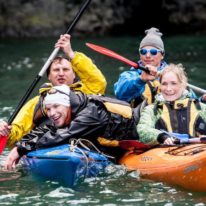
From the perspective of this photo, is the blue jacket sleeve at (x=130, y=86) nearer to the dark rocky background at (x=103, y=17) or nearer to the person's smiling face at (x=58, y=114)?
the person's smiling face at (x=58, y=114)

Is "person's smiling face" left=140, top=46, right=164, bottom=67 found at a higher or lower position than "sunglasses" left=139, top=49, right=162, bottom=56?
lower

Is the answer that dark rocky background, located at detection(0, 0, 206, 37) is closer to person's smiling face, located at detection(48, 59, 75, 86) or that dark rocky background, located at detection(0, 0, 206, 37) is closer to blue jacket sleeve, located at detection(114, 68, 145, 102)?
blue jacket sleeve, located at detection(114, 68, 145, 102)

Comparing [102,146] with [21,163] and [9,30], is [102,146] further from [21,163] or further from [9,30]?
[9,30]

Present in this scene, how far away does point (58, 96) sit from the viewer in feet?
18.6

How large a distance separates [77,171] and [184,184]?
93 centimetres

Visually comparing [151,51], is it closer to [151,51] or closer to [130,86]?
[151,51]

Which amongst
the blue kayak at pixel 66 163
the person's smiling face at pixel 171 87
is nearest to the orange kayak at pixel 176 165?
the blue kayak at pixel 66 163

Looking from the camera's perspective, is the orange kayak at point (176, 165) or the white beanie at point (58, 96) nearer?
the orange kayak at point (176, 165)

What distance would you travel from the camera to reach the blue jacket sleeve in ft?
21.9

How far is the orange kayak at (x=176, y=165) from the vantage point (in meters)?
4.99

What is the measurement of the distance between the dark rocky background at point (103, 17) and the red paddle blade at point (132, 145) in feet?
60.8

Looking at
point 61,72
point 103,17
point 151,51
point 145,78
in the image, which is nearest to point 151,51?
point 151,51

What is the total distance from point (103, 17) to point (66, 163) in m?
20.4

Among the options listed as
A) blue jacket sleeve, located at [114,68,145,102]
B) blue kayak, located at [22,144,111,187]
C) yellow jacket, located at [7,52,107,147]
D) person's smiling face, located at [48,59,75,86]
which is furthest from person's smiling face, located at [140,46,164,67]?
blue kayak, located at [22,144,111,187]
